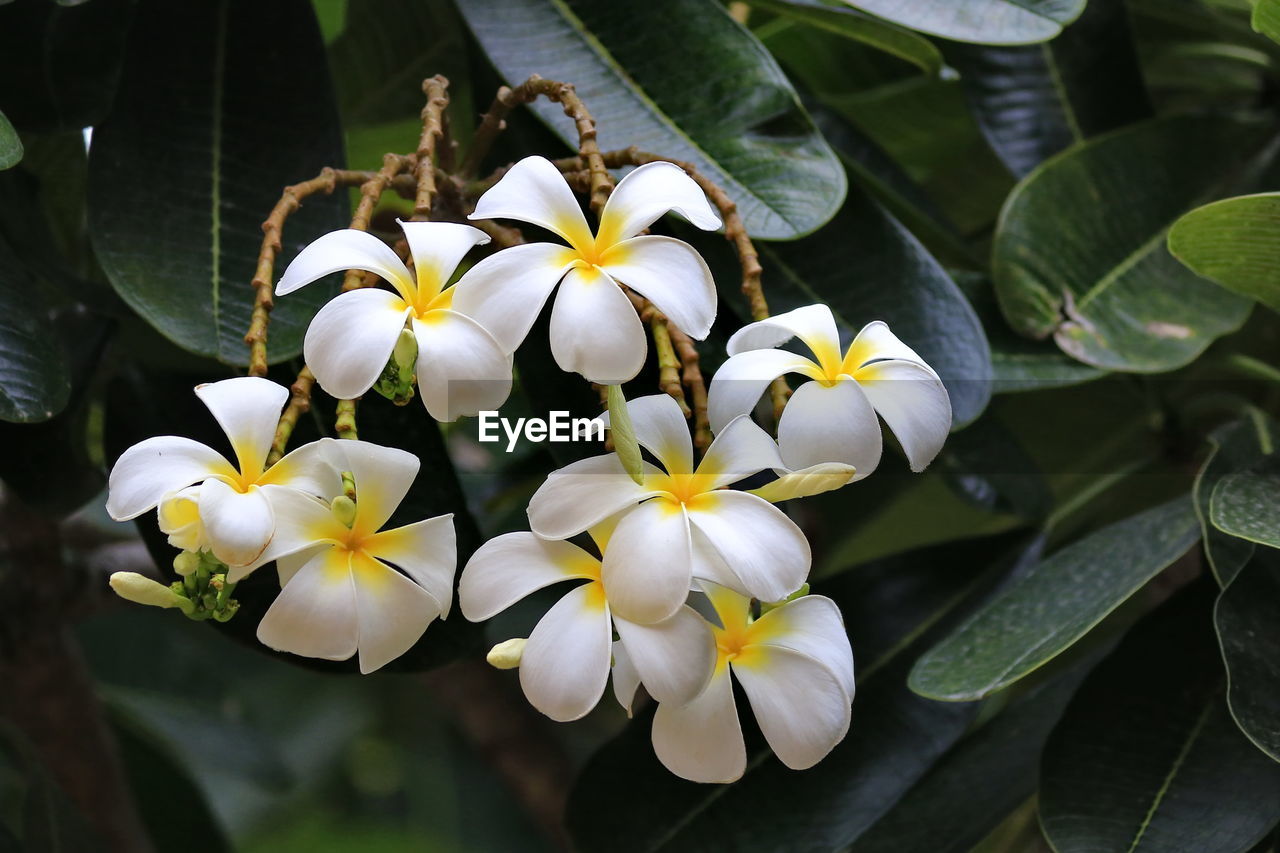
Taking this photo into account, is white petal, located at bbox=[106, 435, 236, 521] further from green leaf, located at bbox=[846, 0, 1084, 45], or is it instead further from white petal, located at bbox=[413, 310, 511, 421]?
green leaf, located at bbox=[846, 0, 1084, 45]

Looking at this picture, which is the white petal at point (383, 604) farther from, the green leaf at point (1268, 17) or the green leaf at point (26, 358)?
the green leaf at point (1268, 17)

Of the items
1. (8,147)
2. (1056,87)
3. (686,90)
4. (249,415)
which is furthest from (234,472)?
(1056,87)

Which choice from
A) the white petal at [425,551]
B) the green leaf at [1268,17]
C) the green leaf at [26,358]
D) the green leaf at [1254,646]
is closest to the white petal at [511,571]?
the white petal at [425,551]

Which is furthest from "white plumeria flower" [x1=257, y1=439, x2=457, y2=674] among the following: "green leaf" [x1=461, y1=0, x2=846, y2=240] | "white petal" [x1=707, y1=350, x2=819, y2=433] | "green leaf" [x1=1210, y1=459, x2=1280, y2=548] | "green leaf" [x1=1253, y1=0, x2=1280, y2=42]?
"green leaf" [x1=1253, y1=0, x2=1280, y2=42]

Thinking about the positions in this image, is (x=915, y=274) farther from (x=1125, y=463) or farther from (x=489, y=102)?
(x=1125, y=463)

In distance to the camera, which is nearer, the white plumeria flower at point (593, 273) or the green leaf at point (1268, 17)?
the white plumeria flower at point (593, 273)

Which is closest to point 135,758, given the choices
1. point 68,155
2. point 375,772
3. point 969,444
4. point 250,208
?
point 68,155

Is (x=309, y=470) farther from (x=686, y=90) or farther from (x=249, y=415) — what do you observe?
(x=686, y=90)
